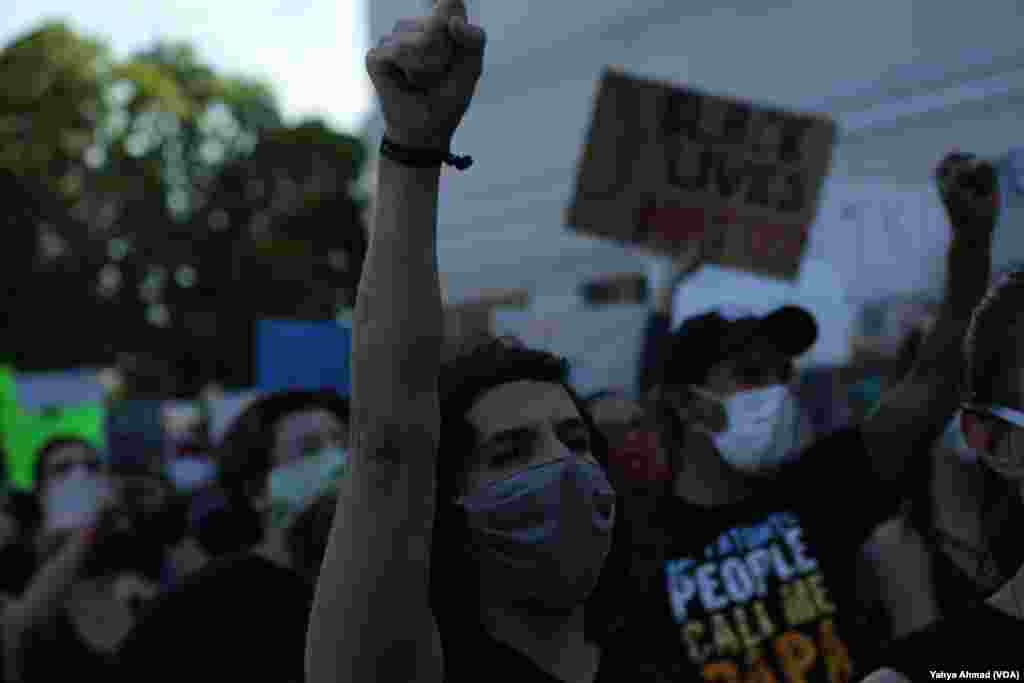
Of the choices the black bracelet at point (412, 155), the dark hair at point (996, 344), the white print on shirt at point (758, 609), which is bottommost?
the white print on shirt at point (758, 609)

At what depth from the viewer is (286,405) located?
2.81 meters

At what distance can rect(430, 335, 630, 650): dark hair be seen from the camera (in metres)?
1.45

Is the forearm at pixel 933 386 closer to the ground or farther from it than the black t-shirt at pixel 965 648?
farther from it

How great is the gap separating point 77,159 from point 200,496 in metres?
19.7

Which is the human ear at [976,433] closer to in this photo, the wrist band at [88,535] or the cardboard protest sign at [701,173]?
the cardboard protest sign at [701,173]

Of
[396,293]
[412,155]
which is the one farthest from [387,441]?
[412,155]

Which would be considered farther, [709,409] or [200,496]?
[200,496]

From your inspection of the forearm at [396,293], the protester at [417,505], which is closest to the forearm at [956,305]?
the protester at [417,505]

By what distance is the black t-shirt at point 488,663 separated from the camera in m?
1.37

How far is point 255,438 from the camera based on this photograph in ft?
8.92

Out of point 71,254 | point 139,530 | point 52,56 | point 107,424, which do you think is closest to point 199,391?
point 71,254

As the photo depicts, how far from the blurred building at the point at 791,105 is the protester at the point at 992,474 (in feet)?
3.64

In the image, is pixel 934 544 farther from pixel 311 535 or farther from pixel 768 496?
pixel 311 535

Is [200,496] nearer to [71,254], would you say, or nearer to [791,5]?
[791,5]
